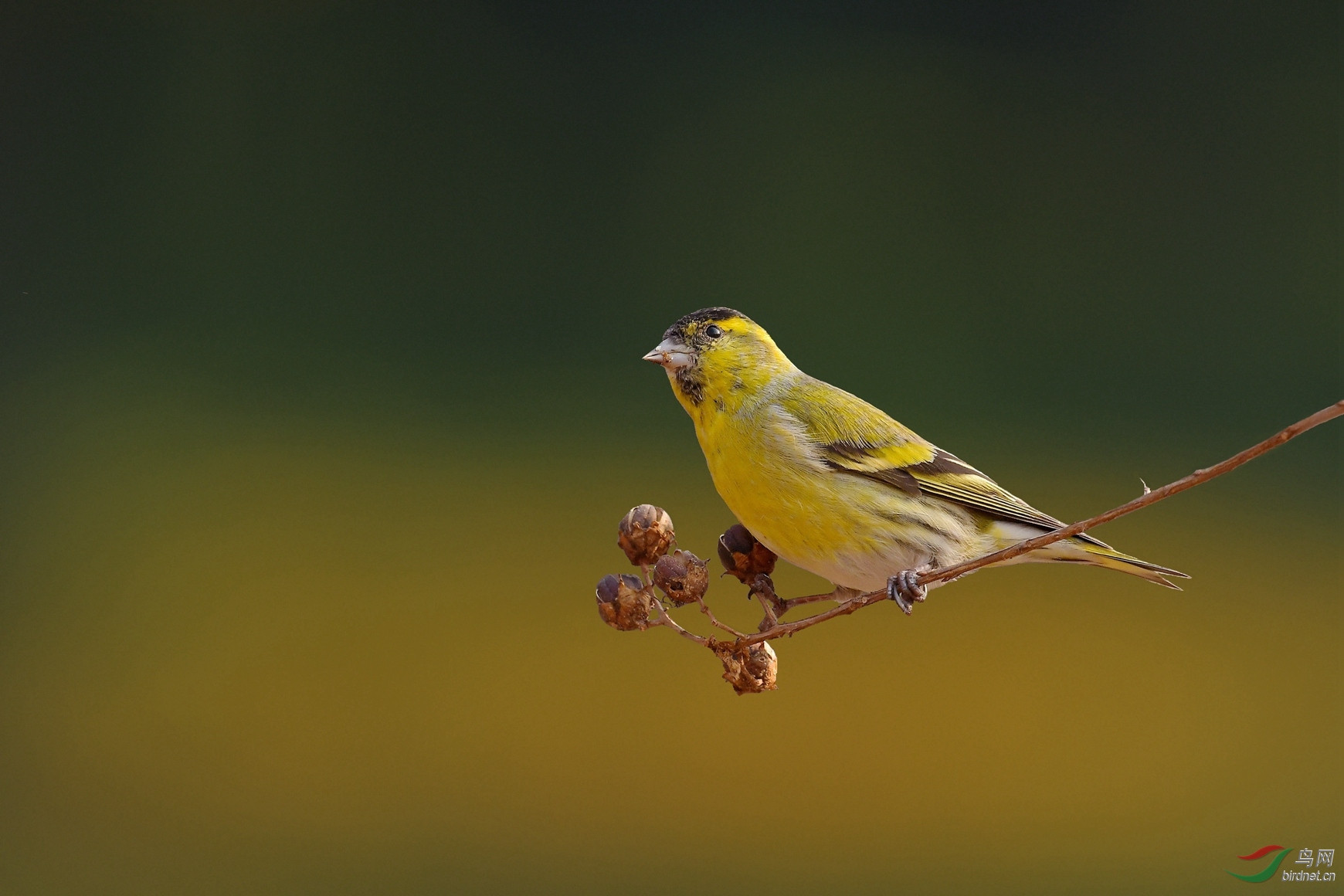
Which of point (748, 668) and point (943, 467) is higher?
point (943, 467)

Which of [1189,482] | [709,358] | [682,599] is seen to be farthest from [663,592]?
[709,358]

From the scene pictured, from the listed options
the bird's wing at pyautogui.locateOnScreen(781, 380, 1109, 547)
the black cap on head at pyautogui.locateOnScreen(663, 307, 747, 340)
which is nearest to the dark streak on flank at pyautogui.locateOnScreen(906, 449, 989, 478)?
the bird's wing at pyautogui.locateOnScreen(781, 380, 1109, 547)

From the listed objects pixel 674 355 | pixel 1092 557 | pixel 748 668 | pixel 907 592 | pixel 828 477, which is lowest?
pixel 748 668

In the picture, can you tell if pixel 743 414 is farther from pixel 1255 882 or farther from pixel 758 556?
pixel 1255 882

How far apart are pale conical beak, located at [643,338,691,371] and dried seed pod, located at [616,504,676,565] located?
1.62 ft

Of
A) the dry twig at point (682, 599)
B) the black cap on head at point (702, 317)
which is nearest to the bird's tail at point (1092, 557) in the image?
the dry twig at point (682, 599)

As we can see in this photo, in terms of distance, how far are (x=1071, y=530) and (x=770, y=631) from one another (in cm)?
25

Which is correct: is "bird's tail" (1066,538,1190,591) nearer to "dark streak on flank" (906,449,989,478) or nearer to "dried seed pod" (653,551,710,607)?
"dark streak on flank" (906,449,989,478)

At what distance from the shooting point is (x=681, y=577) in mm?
852

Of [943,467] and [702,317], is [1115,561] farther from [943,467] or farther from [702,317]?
[702,317]

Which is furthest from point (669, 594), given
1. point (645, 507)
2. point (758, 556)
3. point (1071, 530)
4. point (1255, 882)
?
point (1255, 882)

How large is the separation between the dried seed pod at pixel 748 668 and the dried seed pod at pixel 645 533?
108 mm

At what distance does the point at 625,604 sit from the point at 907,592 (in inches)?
11.9

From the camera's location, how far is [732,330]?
1.35 m
